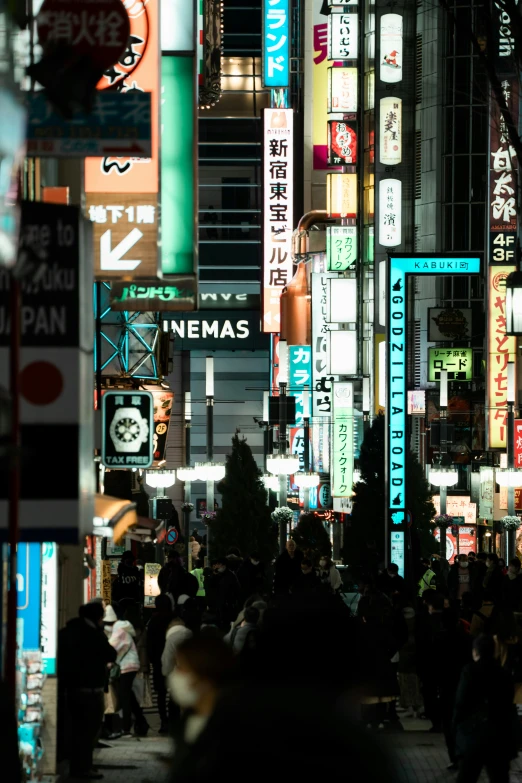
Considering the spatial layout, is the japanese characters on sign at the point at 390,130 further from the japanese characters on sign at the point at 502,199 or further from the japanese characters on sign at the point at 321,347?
the japanese characters on sign at the point at 321,347

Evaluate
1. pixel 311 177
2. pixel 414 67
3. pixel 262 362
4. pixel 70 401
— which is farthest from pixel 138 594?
pixel 262 362

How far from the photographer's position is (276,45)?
1845 inches

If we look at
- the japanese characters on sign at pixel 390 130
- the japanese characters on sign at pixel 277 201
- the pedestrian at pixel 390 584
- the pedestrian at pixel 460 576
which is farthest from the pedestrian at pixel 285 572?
the japanese characters on sign at pixel 277 201

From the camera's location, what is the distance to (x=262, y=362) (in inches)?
2793

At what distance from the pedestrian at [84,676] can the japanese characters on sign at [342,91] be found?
31478 mm

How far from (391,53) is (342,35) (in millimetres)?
3449

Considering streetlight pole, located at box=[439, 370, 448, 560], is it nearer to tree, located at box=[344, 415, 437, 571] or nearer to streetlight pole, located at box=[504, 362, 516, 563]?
streetlight pole, located at box=[504, 362, 516, 563]

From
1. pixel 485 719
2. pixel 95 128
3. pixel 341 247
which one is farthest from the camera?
pixel 341 247

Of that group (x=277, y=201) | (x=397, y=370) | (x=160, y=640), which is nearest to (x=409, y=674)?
(x=160, y=640)

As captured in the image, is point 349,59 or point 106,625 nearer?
point 106,625

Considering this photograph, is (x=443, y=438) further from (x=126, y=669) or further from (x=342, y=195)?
(x=126, y=669)

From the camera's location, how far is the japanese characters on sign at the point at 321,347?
43.6 m

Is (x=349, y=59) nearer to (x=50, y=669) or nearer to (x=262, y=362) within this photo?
(x=262, y=362)

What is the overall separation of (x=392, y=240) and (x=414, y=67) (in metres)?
13.4
